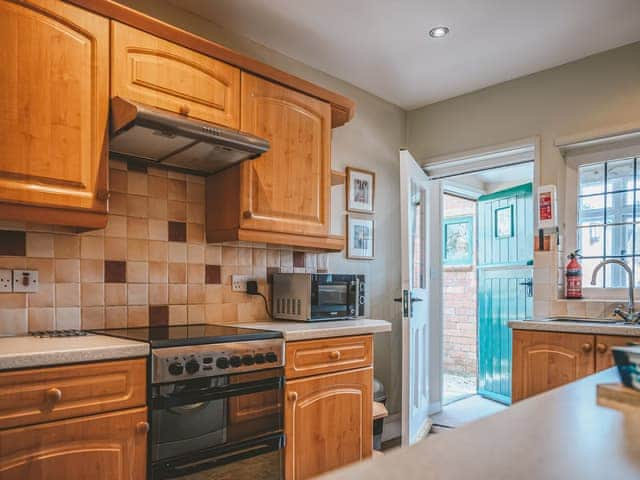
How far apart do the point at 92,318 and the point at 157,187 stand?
682 millimetres

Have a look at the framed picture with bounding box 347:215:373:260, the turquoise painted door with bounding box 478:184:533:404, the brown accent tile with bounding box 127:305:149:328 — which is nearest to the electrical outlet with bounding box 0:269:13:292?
the brown accent tile with bounding box 127:305:149:328

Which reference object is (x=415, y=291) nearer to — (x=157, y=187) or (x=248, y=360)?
(x=248, y=360)

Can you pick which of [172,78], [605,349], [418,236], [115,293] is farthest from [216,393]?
[418,236]

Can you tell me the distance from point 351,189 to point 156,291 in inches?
60.3

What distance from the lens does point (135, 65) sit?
6.32 ft

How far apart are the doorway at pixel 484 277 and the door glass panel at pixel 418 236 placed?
0.61m

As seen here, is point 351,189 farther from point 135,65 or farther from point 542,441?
point 542,441

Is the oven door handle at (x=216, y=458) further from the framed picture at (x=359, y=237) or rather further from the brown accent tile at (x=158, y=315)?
the framed picture at (x=359, y=237)

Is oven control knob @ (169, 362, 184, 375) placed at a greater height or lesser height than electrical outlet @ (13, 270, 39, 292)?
lesser

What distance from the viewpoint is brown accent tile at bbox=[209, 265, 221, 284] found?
2.51 m

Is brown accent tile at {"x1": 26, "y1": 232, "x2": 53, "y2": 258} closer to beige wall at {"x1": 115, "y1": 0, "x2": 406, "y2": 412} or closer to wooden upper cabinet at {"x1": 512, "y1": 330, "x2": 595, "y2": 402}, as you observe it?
beige wall at {"x1": 115, "y1": 0, "x2": 406, "y2": 412}

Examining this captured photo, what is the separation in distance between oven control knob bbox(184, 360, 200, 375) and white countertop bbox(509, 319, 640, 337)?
1.76 meters

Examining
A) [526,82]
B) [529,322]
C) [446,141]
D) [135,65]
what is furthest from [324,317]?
[526,82]

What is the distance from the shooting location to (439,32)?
2.66 meters
